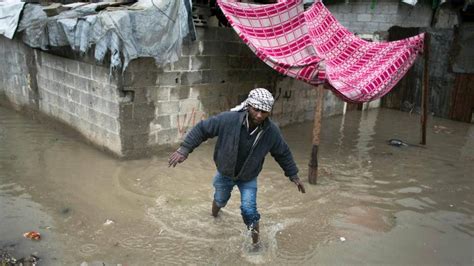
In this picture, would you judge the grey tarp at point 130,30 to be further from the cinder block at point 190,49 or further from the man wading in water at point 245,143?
the man wading in water at point 245,143

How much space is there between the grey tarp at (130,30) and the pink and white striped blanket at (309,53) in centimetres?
78

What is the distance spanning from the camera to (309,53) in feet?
17.8

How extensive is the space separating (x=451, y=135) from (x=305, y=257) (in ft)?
20.4

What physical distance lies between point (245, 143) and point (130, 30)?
2.61 m

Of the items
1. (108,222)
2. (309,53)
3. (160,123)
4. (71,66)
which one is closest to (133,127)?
(160,123)

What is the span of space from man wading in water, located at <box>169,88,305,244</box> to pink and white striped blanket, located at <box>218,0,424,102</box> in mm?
1904

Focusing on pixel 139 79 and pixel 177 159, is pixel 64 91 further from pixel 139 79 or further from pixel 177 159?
pixel 177 159

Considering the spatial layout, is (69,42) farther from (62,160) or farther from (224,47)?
(224,47)

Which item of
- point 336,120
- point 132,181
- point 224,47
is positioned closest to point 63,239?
point 132,181

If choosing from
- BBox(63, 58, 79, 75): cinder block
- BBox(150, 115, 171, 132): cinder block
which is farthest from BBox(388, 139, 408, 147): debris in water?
BBox(63, 58, 79, 75): cinder block

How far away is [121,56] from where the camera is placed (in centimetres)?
503

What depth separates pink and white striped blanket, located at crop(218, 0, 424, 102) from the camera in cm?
517

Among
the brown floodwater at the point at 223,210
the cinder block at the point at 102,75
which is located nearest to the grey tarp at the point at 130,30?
the cinder block at the point at 102,75

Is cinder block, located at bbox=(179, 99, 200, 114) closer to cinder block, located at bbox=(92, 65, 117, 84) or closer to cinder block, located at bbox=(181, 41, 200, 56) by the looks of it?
cinder block, located at bbox=(181, 41, 200, 56)
